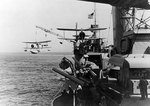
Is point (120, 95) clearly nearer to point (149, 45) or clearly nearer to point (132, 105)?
point (132, 105)

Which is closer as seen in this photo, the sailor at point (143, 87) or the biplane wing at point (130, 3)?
the sailor at point (143, 87)

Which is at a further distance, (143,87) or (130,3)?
(130,3)

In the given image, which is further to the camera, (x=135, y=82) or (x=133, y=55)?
(x=133, y=55)

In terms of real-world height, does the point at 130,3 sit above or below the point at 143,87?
above

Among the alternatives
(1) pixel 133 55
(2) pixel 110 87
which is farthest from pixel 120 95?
(1) pixel 133 55

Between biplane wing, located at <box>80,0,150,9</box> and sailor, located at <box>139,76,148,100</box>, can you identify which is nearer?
sailor, located at <box>139,76,148,100</box>

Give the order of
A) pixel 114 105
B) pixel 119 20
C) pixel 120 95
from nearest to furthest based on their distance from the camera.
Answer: pixel 120 95
pixel 114 105
pixel 119 20

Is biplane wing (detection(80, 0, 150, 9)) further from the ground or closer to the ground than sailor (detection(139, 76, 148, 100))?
further from the ground

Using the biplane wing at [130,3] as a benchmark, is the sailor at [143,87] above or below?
below

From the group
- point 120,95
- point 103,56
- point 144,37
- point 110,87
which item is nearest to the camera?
point 120,95

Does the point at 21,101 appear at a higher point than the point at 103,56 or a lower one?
lower

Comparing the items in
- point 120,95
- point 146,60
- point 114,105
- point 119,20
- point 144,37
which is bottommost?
point 114,105

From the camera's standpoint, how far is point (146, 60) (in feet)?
39.2

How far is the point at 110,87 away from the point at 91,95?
2096 mm
